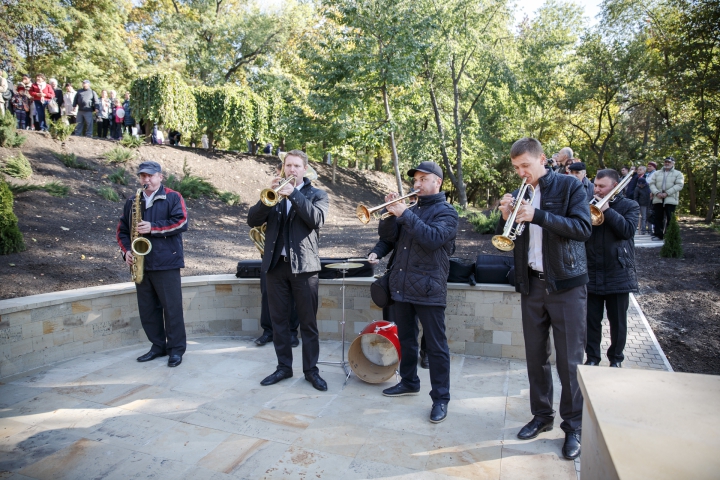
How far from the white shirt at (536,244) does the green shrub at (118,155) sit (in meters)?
12.2

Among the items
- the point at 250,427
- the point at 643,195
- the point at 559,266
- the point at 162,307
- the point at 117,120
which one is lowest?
the point at 250,427

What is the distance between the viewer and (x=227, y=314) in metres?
6.04

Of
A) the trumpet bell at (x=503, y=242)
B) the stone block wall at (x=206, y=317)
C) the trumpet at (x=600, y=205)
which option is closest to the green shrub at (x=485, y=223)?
the stone block wall at (x=206, y=317)

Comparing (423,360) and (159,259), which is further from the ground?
(159,259)

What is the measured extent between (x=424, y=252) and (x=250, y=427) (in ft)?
6.45

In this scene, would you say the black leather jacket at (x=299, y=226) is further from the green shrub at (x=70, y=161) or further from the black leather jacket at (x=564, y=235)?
the green shrub at (x=70, y=161)

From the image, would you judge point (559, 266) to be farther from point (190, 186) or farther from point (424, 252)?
point (190, 186)

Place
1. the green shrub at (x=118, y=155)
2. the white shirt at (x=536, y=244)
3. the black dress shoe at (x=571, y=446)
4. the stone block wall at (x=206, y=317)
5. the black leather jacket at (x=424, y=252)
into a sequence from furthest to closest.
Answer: the green shrub at (x=118, y=155)
the stone block wall at (x=206, y=317)
the black leather jacket at (x=424, y=252)
the white shirt at (x=536, y=244)
the black dress shoe at (x=571, y=446)

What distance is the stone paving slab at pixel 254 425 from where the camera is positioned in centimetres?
314

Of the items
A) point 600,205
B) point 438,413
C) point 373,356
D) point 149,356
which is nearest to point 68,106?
point 149,356

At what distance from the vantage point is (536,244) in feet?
11.3

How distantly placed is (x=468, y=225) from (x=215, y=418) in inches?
364

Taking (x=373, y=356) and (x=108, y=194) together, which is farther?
(x=108, y=194)

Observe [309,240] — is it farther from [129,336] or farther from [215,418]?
[129,336]
